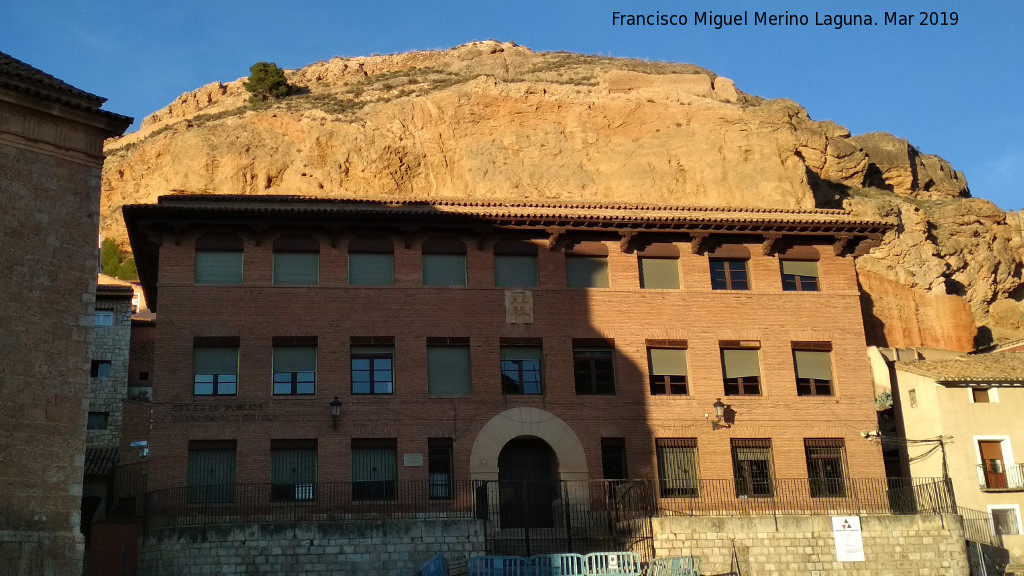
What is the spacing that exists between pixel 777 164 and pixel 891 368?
15048 millimetres

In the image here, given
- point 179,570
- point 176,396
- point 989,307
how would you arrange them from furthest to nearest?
1. point 989,307
2. point 176,396
3. point 179,570

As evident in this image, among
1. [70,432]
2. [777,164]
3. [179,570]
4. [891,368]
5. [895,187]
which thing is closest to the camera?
[70,432]

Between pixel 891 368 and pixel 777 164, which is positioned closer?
pixel 891 368

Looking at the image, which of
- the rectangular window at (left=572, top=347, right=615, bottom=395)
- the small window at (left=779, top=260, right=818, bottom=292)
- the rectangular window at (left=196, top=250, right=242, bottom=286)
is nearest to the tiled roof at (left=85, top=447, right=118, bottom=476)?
the rectangular window at (left=196, top=250, right=242, bottom=286)

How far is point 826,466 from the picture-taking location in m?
27.7

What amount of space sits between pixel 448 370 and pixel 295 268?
4.80 metres

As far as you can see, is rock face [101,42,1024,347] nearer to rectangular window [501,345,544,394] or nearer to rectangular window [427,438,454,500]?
rectangular window [501,345,544,394]

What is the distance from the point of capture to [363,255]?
90.1 feet

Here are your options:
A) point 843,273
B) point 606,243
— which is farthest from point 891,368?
point 606,243

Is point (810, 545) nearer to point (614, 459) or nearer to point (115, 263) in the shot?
point (614, 459)

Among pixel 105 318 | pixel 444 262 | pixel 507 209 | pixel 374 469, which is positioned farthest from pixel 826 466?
pixel 105 318

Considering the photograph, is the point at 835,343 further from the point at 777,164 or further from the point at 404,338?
the point at 777,164

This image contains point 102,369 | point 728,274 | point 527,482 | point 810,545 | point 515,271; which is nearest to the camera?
point 810,545

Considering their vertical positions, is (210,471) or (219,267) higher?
(219,267)
